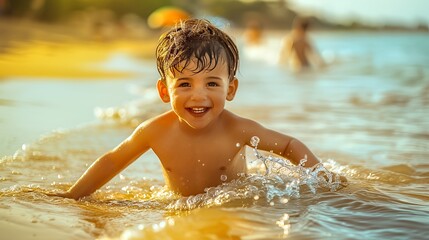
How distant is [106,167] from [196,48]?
2.88ft

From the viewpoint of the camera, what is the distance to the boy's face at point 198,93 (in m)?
3.54

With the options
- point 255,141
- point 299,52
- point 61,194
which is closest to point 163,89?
point 255,141

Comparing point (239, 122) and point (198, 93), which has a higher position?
point (198, 93)

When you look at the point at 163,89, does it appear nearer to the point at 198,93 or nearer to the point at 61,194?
the point at 198,93

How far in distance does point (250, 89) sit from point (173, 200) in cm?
721

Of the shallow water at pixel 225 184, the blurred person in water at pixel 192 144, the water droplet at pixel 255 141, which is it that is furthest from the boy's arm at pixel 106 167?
the water droplet at pixel 255 141

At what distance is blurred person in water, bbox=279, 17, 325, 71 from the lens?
1638cm

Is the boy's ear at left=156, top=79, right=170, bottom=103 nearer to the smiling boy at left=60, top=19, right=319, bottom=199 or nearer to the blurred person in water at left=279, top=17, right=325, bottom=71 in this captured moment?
the smiling boy at left=60, top=19, right=319, bottom=199

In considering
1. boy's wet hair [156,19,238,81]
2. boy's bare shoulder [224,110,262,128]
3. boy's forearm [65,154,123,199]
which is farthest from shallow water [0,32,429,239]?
boy's wet hair [156,19,238,81]

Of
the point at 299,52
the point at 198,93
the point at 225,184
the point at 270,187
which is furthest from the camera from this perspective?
the point at 299,52

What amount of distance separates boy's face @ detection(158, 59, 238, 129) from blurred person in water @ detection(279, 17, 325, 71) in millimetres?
12398

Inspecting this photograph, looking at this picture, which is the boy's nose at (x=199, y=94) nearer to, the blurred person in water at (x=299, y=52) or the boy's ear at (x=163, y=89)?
the boy's ear at (x=163, y=89)

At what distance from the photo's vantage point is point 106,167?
12.6ft

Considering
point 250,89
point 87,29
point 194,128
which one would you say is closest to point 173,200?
point 194,128
